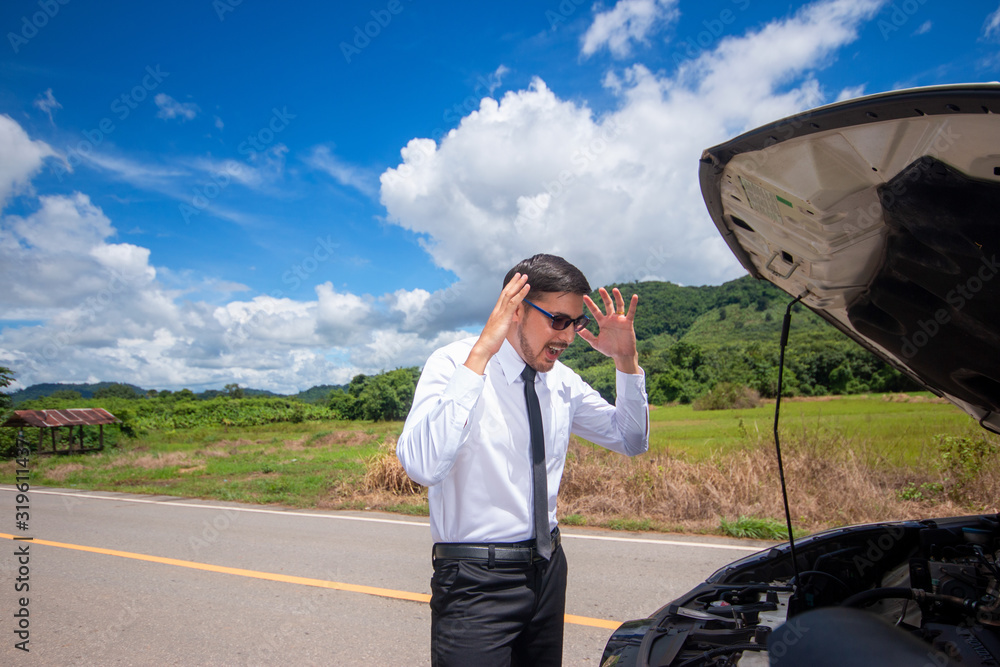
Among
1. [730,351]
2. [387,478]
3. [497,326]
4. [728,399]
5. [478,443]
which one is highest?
[730,351]

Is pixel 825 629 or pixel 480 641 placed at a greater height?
pixel 825 629

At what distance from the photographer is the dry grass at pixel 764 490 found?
287 inches

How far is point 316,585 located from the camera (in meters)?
5.43

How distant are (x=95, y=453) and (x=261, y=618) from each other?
24.6 meters

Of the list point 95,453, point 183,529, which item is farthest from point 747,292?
point 183,529

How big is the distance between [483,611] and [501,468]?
1.34 feet

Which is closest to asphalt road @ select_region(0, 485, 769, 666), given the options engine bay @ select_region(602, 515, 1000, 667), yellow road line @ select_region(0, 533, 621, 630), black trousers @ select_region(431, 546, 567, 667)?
yellow road line @ select_region(0, 533, 621, 630)

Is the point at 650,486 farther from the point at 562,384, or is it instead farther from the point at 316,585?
the point at 562,384

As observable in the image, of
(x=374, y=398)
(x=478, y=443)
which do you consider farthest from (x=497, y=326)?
(x=374, y=398)

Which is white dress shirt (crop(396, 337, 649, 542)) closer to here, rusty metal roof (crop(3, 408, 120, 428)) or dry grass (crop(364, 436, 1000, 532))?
dry grass (crop(364, 436, 1000, 532))

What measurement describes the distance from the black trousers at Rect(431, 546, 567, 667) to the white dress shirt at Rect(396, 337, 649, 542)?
100 millimetres

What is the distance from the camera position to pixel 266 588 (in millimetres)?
5371

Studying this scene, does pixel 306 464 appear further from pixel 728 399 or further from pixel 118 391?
pixel 118 391

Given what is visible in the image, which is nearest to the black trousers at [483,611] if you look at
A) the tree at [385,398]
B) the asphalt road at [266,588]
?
the asphalt road at [266,588]
